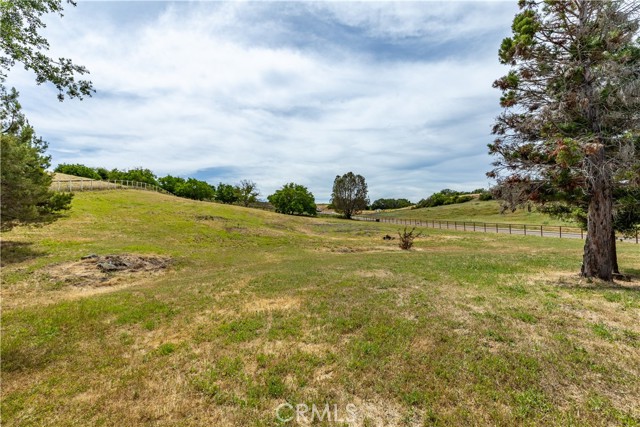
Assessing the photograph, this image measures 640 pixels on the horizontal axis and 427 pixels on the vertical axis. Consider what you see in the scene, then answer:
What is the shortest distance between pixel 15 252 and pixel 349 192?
72.4 metres

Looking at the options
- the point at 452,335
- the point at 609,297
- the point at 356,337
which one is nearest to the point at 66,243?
the point at 356,337

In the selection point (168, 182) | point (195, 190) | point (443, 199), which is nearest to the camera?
point (195, 190)

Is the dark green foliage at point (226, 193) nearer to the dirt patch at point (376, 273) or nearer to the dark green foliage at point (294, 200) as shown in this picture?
the dark green foliage at point (294, 200)

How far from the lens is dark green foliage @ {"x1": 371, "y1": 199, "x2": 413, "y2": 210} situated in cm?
15173

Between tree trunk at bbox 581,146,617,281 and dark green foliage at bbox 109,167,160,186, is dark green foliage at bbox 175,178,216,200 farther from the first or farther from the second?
tree trunk at bbox 581,146,617,281

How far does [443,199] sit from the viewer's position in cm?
11881

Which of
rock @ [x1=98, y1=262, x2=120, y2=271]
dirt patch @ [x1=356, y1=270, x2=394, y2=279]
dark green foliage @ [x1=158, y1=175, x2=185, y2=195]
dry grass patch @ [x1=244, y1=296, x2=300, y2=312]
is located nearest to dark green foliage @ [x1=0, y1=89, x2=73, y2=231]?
rock @ [x1=98, y1=262, x2=120, y2=271]

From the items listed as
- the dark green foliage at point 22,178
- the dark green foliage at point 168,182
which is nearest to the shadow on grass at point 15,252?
the dark green foliage at point 22,178

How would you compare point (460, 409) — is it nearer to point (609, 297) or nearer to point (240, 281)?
point (609, 297)

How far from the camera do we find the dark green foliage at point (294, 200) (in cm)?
8262

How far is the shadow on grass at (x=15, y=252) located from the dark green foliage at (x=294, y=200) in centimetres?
6489

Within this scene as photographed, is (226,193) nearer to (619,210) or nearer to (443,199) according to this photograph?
(443,199)

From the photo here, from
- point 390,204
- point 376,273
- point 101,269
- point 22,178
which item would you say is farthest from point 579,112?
point 390,204

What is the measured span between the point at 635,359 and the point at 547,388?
8.65 ft
